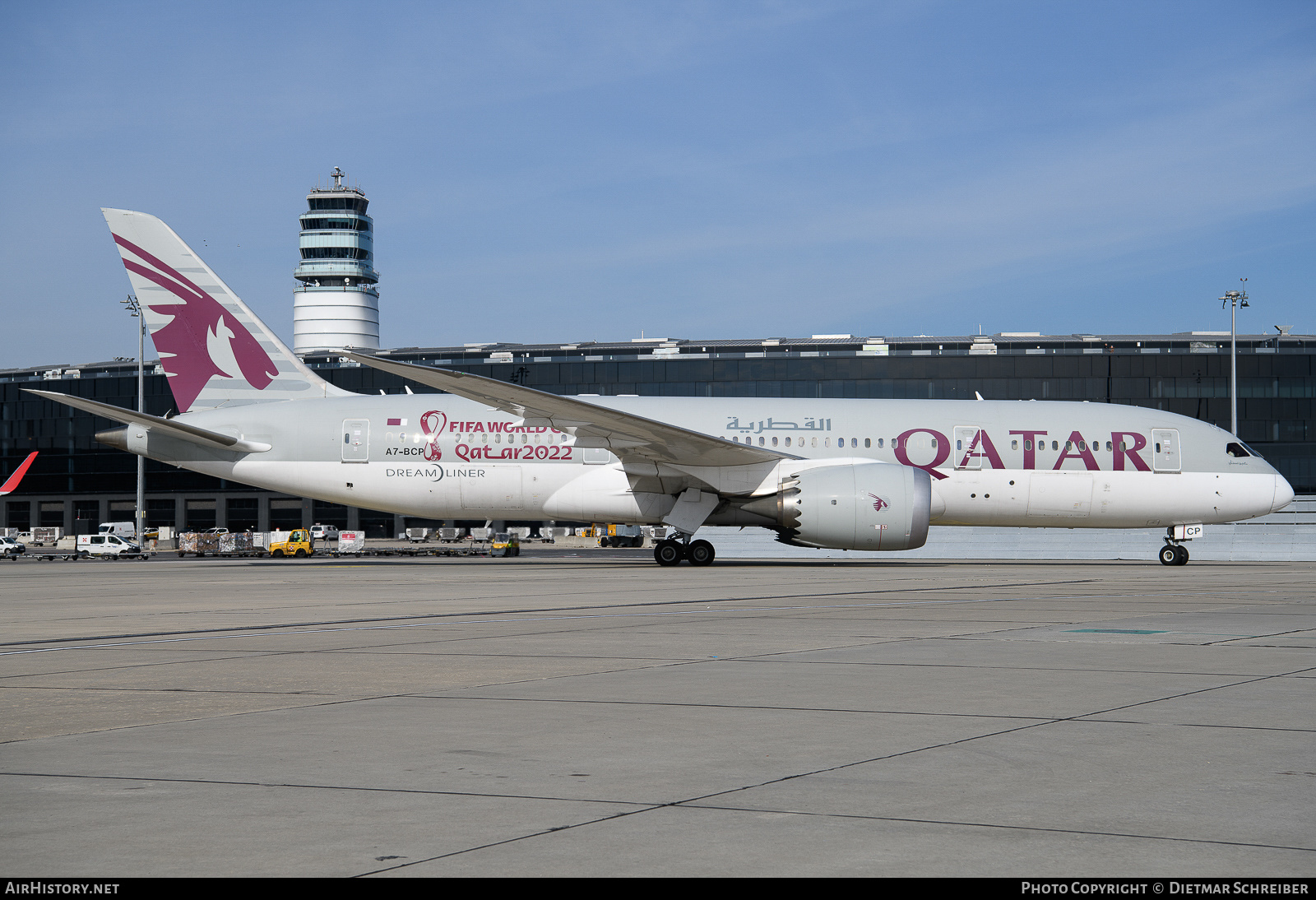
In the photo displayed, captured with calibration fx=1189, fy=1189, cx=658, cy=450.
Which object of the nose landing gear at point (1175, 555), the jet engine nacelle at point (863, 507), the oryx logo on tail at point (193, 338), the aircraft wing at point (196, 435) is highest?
the oryx logo on tail at point (193, 338)

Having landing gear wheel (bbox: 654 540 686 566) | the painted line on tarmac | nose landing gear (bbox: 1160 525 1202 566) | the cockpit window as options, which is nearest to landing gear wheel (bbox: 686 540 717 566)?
landing gear wheel (bbox: 654 540 686 566)

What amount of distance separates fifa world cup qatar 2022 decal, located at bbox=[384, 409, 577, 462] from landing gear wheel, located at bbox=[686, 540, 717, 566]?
11.4ft

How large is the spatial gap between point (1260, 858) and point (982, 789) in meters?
1.09

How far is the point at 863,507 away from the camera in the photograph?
2483 cm

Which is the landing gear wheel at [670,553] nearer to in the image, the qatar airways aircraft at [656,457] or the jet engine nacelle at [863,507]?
the qatar airways aircraft at [656,457]

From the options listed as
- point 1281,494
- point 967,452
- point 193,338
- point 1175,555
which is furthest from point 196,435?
point 1281,494

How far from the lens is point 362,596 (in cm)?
1656

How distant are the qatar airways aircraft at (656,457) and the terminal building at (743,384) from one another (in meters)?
43.4

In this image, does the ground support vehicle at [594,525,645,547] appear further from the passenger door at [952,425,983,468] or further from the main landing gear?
the passenger door at [952,425,983,468]

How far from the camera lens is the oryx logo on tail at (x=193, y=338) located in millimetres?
29781

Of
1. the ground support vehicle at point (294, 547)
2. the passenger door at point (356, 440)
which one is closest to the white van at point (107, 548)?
the ground support vehicle at point (294, 547)

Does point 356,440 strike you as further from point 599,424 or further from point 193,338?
point 599,424

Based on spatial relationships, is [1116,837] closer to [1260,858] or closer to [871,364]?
[1260,858]
